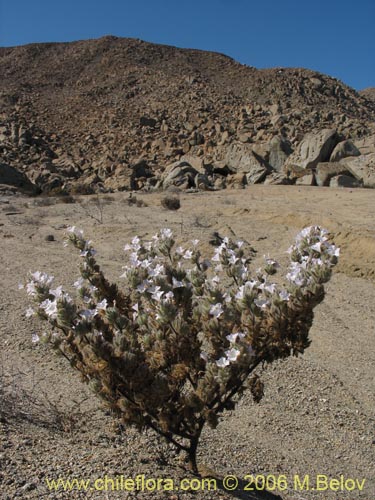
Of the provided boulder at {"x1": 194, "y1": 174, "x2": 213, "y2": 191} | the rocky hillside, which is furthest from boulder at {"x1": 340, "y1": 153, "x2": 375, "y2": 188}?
boulder at {"x1": 194, "y1": 174, "x2": 213, "y2": 191}

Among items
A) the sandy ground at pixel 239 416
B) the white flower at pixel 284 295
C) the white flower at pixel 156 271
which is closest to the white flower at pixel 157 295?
the white flower at pixel 156 271

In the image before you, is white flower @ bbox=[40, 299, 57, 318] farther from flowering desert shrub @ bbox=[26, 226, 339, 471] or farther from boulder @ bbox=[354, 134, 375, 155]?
boulder @ bbox=[354, 134, 375, 155]

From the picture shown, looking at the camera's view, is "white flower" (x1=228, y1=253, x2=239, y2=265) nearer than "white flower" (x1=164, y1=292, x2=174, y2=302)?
No

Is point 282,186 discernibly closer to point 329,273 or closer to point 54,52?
point 329,273

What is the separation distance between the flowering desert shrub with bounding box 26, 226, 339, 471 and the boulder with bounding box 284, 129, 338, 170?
14753 mm

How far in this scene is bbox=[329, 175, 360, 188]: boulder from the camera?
48.2ft

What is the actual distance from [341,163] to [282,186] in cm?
265

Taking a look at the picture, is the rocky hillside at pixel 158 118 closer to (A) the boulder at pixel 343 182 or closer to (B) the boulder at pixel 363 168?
(B) the boulder at pixel 363 168

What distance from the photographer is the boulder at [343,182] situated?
14680 mm

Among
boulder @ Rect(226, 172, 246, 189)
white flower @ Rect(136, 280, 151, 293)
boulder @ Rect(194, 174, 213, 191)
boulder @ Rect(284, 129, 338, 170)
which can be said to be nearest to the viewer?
white flower @ Rect(136, 280, 151, 293)

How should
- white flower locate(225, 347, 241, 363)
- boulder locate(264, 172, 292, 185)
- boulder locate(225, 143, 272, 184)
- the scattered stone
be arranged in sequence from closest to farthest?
white flower locate(225, 347, 241, 363)
the scattered stone
boulder locate(264, 172, 292, 185)
boulder locate(225, 143, 272, 184)

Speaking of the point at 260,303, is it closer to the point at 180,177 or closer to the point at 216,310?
the point at 216,310

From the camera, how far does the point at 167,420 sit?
2.55 meters

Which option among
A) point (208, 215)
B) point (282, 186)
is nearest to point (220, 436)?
point (208, 215)
